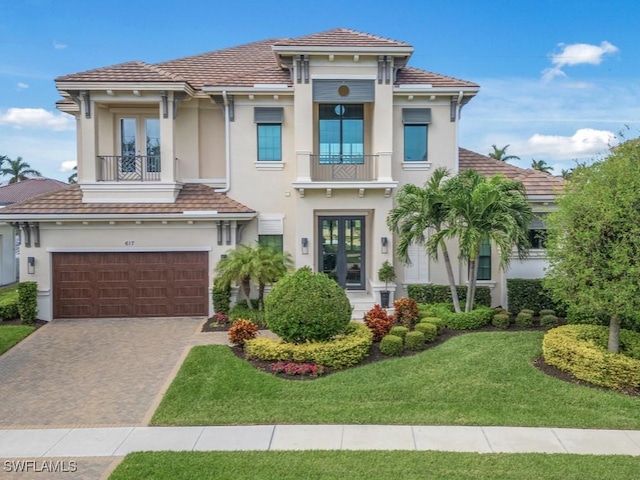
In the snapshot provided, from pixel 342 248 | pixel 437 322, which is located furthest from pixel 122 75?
pixel 437 322

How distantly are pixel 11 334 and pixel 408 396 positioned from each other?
11.0 meters

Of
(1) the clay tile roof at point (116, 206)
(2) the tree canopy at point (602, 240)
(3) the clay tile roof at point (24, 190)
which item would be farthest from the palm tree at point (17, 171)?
(2) the tree canopy at point (602, 240)

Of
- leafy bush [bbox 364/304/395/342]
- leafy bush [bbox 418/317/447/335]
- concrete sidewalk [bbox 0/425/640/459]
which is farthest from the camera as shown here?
leafy bush [bbox 418/317/447/335]

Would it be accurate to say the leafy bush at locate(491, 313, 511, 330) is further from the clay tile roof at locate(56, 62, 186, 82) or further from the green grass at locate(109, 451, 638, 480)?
the clay tile roof at locate(56, 62, 186, 82)

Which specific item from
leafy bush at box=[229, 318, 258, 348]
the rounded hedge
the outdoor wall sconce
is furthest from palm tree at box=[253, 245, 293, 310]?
the outdoor wall sconce

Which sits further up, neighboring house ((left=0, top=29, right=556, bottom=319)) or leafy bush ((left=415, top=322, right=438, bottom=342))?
neighboring house ((left=0, top=29, right=556, bottom=319))

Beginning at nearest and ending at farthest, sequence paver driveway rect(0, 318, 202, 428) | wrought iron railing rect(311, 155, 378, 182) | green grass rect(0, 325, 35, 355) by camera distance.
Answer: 1. paver driveway rect(0, 318, 202, 428)
2. green grass rect(0, 325, 35, 355)
3. wrought iron railing rect(311, 155, 378, 182)

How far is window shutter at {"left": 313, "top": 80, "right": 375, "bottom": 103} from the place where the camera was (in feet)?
49.5

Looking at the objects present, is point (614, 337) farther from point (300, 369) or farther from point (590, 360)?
point (300, 369)

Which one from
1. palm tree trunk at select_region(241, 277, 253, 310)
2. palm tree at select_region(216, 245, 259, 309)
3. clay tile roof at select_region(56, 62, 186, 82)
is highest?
clay tile roof at select_region(56, 62, 186, 82)

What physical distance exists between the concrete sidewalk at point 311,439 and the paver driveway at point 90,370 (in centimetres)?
55

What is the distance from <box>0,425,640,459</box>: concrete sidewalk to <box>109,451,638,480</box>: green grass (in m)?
0.24

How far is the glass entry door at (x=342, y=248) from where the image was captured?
16.4 m

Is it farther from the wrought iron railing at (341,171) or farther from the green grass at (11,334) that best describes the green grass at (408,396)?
the wrought iron railing at (341,171)
